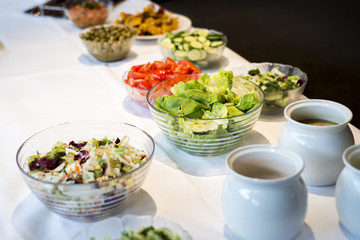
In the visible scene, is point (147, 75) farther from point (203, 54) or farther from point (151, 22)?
point (151, 22)

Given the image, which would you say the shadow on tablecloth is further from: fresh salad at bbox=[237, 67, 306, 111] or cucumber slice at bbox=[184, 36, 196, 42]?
cucumber slice at bbox=[184, 36, 196, 42]

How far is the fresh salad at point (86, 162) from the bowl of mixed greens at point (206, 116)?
120 mm

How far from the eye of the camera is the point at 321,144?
857 mm

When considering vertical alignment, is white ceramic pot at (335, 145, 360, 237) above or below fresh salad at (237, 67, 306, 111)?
above

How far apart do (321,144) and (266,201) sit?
0.23 metres

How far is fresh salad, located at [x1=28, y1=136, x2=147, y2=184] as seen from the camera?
32.4 inches

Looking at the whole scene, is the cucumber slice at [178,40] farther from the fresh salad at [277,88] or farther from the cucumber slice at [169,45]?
the fresh salad at [277,88]

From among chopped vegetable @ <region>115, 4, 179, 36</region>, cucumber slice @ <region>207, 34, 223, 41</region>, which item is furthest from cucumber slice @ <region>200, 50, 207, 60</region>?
chopped vegetable @ <region>115, 4, 179, 36</region>

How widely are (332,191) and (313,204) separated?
6cm

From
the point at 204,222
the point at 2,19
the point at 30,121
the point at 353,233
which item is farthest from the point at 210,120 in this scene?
the point at 2,19

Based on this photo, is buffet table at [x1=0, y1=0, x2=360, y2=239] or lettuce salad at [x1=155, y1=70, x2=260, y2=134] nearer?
buffet table at [x1=0, y1=0, x2=360, y2=239]

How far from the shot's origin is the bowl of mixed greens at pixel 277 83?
3.92 ft

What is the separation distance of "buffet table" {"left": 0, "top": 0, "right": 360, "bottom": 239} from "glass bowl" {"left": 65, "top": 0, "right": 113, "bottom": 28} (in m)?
0.06

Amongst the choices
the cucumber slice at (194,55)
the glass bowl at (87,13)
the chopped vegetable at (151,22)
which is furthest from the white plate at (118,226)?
the glass bowl at (87,13)
